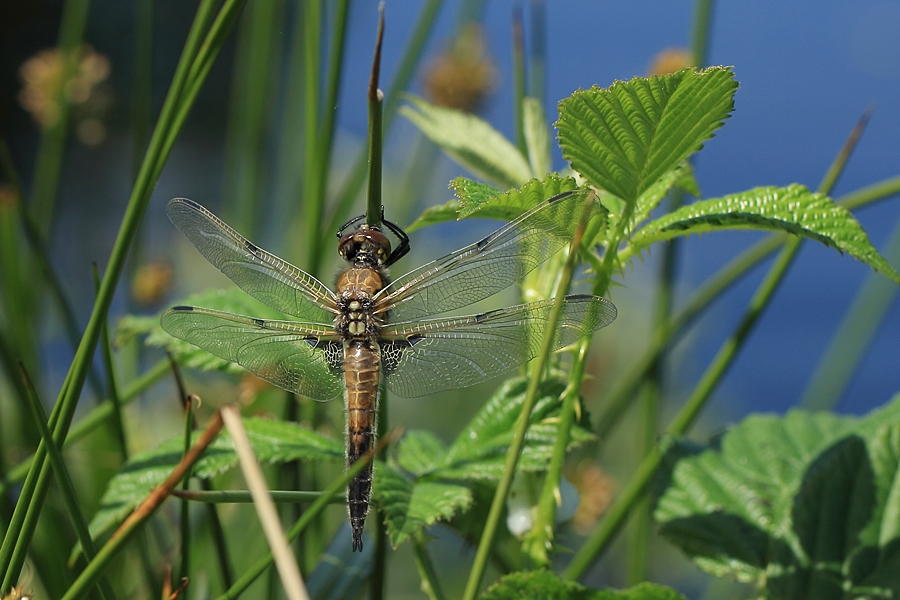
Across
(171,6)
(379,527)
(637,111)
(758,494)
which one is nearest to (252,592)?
(379,527)

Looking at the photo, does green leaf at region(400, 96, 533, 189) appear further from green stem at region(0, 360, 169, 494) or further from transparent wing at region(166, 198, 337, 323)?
green stem at region(0, 360, 169, 494)

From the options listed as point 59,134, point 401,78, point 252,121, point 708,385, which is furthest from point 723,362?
point 59,134

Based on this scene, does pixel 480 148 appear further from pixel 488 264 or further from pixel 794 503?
pixel 794 503

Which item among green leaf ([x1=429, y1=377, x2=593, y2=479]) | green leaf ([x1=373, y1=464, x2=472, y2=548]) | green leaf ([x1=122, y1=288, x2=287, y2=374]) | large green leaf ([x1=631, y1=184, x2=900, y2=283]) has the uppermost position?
green leaf ([x1=122, y1=288, x2=287, y2=374])

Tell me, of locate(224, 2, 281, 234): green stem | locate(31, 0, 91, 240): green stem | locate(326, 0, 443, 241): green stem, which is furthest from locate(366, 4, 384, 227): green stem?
locate(31, 0, 91, 240): green stem

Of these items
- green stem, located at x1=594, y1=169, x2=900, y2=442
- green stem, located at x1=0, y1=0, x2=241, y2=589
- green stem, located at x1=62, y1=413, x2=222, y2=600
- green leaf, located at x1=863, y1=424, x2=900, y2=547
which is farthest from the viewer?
green stem, located at x1=594, y1=169, x2=900, y2=442

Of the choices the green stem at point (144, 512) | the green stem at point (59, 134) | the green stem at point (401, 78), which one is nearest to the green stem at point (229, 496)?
the green stem at point (144, 512)

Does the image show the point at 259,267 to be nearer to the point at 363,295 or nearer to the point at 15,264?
the point at 363,295
